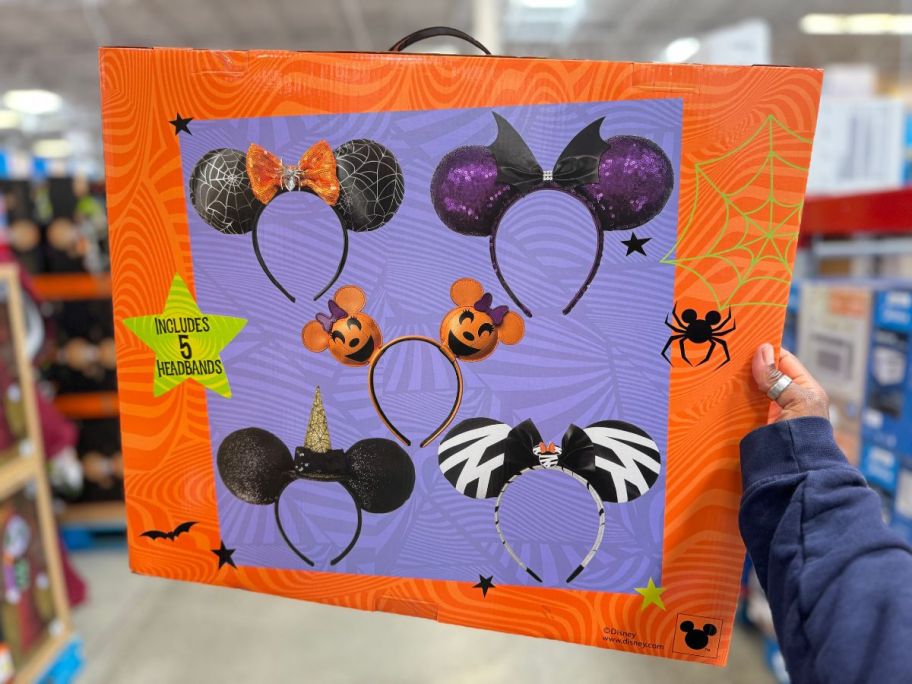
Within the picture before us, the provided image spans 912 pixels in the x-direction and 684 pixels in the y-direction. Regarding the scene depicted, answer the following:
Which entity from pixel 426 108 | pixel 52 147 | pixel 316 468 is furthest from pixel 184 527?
pixel 52 147

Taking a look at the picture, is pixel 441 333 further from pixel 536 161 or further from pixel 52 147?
pixel 52 147

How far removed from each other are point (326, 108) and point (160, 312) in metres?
0.29

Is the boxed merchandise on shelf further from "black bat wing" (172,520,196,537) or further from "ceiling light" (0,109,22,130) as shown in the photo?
"ceiling light" (0,109,22,130)

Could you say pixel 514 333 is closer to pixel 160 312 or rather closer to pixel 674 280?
pixel 674 280

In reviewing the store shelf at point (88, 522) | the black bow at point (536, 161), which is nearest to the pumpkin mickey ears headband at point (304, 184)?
the black bow at point (536, 161)

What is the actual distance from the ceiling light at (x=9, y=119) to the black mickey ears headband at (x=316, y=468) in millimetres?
12431

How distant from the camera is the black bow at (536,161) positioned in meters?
0.66

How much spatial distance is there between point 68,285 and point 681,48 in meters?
7.71

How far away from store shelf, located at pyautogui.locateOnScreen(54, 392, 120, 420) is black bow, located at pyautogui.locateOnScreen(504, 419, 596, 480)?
285 cm

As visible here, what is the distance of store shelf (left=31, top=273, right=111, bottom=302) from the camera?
295 cm

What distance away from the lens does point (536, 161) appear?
2.18 ft

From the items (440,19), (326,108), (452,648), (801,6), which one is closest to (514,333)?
(326,108)

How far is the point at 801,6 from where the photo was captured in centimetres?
714

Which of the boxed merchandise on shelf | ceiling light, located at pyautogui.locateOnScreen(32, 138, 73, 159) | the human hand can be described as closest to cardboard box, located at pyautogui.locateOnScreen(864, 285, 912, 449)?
the boxed merchandise on shelf
